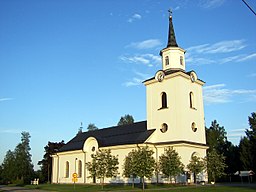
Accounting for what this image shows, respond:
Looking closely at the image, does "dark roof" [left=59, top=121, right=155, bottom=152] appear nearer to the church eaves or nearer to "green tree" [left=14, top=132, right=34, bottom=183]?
the church eaves

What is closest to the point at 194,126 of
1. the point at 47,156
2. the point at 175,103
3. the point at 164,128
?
the point at 164,128

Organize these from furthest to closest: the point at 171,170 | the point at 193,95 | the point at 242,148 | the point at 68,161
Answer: the point at 242,148, the point at 68,161, the point at 193,95, the point at 171,170

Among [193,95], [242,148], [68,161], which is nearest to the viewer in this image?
[193,95]

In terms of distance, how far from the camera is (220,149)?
64250 millimetres

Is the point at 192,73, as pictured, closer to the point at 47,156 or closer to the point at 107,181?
the point at 107,181

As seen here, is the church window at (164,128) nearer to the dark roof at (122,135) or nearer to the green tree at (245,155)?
the dark roof at (122,135)

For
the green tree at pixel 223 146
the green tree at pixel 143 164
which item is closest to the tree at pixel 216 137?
the green tree at pixel 223 146

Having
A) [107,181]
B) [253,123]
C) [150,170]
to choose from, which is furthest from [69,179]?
[253,123]

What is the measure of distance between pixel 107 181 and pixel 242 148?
28458 mm

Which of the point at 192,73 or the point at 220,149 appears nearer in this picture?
the point at 192,73

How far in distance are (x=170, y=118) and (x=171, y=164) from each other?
22.2ft

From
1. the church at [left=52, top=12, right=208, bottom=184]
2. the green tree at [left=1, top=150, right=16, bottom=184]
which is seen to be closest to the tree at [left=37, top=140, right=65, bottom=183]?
the green tree at [left=1, top=150, right=16, bottom=184]

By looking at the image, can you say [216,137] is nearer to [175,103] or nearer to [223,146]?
[223,146]

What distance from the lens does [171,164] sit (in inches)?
1326
